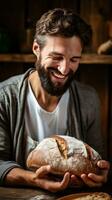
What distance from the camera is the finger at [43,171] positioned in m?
1.48

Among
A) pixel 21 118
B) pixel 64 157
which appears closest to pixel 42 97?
pixel 21 118

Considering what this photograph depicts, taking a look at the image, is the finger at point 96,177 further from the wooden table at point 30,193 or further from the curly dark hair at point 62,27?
the curly dark hair at point 62,27

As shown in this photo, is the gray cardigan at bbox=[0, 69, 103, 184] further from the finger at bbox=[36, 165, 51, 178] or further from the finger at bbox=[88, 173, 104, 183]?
the finger at bbox=[88, 173, 104, 183]

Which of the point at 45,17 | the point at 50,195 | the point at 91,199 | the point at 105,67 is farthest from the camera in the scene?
the point at 105,67

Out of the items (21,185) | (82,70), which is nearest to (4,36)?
(82,70)

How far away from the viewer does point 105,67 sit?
231cm

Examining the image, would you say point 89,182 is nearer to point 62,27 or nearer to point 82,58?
point 62,27

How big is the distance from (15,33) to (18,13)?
10 centimetres

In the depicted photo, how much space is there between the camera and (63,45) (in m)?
1.69

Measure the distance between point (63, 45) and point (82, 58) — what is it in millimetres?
376

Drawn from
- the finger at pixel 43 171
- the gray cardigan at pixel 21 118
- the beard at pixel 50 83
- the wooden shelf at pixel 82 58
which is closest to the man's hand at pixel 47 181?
the finger at pixel 43 171

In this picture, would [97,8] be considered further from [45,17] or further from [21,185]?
[21,185]

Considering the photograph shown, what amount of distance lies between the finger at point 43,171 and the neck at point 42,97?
1.27 feet

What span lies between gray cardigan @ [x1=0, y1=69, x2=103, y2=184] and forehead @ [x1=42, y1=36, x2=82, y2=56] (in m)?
0.20
